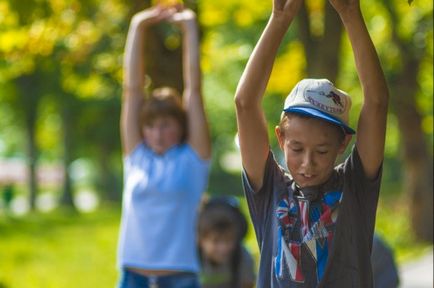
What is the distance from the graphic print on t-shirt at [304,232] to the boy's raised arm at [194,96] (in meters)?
2.31

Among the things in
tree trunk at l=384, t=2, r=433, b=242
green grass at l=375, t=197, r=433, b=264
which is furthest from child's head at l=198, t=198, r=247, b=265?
tree trunk at l=384, t=2, r=433, b=242

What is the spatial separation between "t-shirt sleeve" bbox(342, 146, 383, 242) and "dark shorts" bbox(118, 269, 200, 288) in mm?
2153

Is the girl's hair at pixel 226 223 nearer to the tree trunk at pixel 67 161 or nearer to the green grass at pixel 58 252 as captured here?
the green grass at pixel 58 252

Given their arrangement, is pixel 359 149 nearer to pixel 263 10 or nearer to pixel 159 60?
pixel 159 60

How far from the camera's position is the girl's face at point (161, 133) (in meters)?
5.95

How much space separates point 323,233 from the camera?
370 cm

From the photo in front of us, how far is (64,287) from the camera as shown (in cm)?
1366

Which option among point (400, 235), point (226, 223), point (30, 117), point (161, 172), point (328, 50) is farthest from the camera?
point (30, 117)

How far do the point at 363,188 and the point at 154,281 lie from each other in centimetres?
219

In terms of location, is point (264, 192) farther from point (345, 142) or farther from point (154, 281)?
point (154, 281)

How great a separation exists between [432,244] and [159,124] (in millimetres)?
13477

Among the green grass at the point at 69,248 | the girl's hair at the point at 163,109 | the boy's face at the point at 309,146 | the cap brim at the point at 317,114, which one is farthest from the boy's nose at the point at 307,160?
the green grass at the point at 69,248

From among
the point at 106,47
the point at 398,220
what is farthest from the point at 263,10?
the point at 398,220

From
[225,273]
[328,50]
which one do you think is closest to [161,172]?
[225,273]
